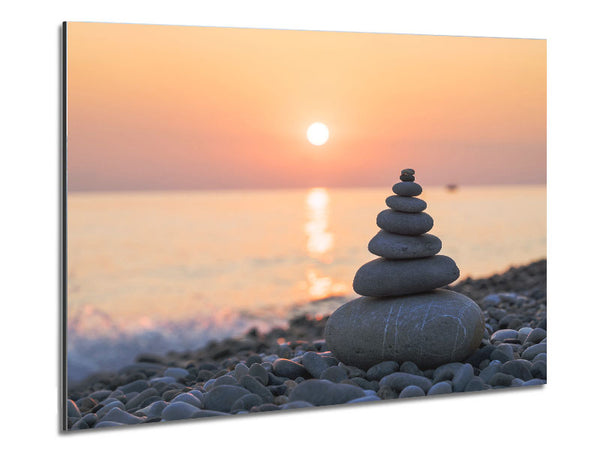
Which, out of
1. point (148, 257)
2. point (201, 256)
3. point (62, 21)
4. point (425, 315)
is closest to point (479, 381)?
point (425, 315)

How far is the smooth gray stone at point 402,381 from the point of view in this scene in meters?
5.62

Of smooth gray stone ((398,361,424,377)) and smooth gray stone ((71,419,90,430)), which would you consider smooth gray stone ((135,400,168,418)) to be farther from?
smooth gray stone ((398,361,424,377))

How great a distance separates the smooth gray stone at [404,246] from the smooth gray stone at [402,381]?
36.4 inches

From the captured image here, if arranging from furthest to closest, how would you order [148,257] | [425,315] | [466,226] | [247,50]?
[148,257]
[466,226]
[247,50]
[425,315]

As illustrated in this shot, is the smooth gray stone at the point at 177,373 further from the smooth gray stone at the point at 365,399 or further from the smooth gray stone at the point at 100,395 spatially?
the smooth gray stone at the point at 365,399

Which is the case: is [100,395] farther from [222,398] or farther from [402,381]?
[402,381]

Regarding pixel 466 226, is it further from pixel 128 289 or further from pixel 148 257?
pixel 148 257

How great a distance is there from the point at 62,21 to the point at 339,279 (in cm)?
841

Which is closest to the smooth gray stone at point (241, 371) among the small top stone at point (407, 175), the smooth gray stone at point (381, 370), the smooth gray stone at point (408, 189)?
the smooth gray stone at point (381, 370)

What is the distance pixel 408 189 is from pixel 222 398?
7.21ft

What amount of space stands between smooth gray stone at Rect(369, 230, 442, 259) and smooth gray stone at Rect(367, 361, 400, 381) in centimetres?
84

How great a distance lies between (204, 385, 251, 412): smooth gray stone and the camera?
544 cm

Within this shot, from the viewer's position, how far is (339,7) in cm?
578

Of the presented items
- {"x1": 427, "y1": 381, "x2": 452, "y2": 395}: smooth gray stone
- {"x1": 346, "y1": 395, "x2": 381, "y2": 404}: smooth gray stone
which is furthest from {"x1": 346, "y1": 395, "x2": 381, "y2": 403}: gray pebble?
{"x1": 427, "y1": 381, "x2": 452, "y2": 395}: smooth gray stone
